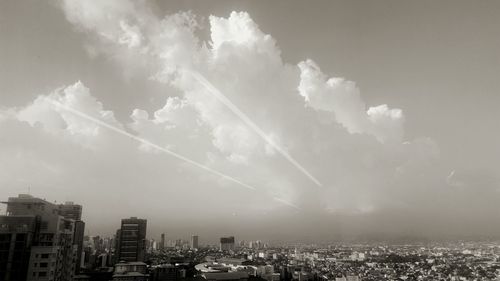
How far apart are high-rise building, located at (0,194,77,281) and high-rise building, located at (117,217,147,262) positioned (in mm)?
38804

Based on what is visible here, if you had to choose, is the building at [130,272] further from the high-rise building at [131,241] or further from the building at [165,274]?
the high-rise building at [131,241]

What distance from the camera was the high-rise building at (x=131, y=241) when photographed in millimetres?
60709

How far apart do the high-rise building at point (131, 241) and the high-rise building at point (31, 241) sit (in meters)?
38.8

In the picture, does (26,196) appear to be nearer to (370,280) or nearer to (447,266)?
(370,280)

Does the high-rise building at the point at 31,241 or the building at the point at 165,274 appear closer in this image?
the high-rise building at the point at 31,241

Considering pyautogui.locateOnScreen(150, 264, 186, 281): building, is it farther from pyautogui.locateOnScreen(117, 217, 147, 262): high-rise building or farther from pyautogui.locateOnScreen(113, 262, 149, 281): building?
pyautogui.locateOnScreen(117, 217, 147, 262): high-rise building

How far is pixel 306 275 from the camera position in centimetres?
5056

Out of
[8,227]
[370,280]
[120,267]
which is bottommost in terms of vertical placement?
[370,280]

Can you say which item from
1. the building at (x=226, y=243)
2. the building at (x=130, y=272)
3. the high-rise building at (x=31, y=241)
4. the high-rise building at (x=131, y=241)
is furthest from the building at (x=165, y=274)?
the building at (x=226, y=243)

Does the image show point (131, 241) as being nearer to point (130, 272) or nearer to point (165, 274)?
point (165, 274)

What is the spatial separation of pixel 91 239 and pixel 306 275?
67592 mm

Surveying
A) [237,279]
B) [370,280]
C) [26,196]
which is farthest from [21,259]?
[370,280]

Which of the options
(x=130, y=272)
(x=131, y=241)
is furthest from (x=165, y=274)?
(x=131, y=241)

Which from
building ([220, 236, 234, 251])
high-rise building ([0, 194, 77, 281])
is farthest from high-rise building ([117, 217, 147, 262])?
building ([220, 236, 234, 251])
